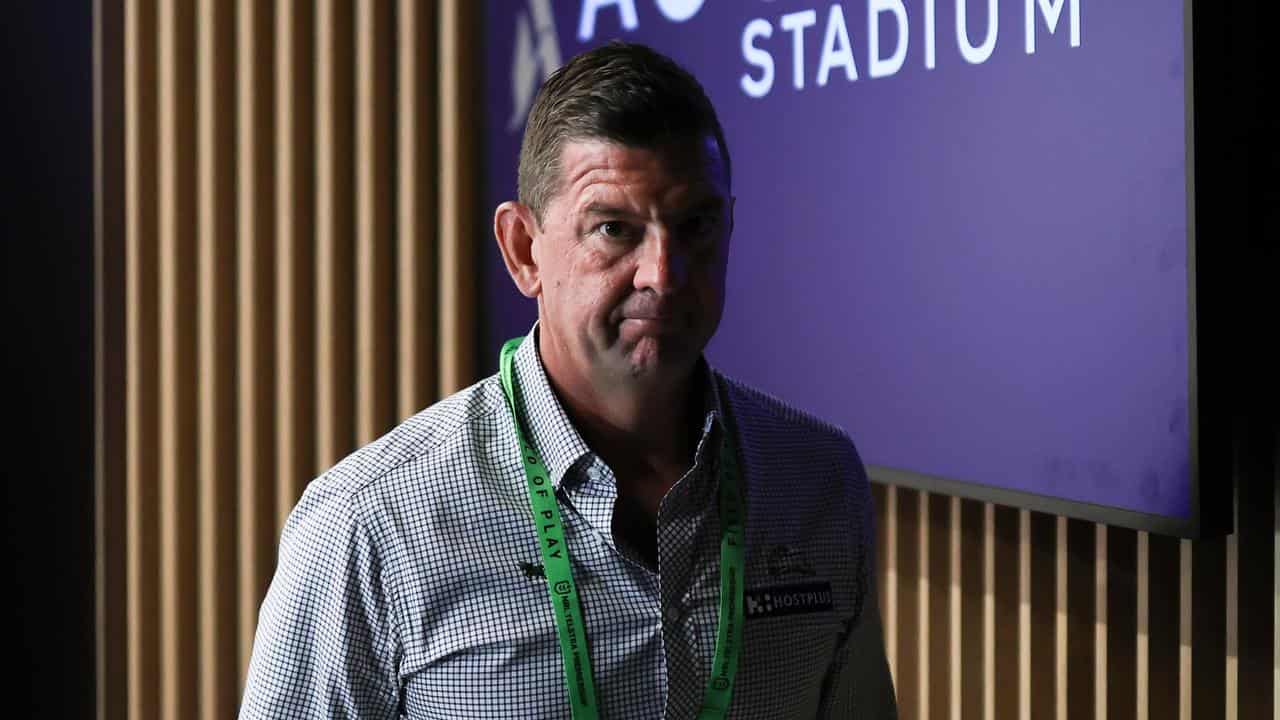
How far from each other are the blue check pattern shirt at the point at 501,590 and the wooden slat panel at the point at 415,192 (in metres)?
1.73

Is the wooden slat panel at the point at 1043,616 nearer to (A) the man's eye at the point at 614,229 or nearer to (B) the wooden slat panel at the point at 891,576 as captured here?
(B) the wooden slat panel at the point at 891,576

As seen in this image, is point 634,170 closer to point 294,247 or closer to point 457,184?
point 457,184

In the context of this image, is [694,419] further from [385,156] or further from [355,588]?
[385,156]

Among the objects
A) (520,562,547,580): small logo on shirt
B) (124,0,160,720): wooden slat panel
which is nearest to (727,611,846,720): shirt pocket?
(520,562,547,580): small logo on shirt

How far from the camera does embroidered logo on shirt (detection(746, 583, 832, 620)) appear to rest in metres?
1.46

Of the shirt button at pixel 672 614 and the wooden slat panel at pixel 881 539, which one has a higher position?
the shirt button at pixel 672 614

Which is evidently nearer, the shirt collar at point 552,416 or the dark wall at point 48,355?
the shirt collar at point 552,416

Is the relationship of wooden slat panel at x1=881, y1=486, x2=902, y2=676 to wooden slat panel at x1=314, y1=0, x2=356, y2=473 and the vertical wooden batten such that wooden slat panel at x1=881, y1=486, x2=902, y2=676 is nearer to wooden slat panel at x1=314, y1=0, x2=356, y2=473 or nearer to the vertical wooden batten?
wooden slat panel at x1=314, y1=0, x2=356, y2=473

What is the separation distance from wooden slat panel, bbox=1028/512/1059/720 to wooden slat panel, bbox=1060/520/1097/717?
0.16 ft

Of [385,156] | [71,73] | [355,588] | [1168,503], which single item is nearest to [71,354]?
[71,73]

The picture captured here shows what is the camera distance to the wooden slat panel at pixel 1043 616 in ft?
7.01

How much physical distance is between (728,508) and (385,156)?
Result: 6.48 ft

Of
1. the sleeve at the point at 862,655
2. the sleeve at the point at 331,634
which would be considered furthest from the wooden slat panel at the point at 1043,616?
the sleeve at the point at 331,634

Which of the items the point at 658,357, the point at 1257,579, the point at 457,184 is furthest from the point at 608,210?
the point at 457,184
